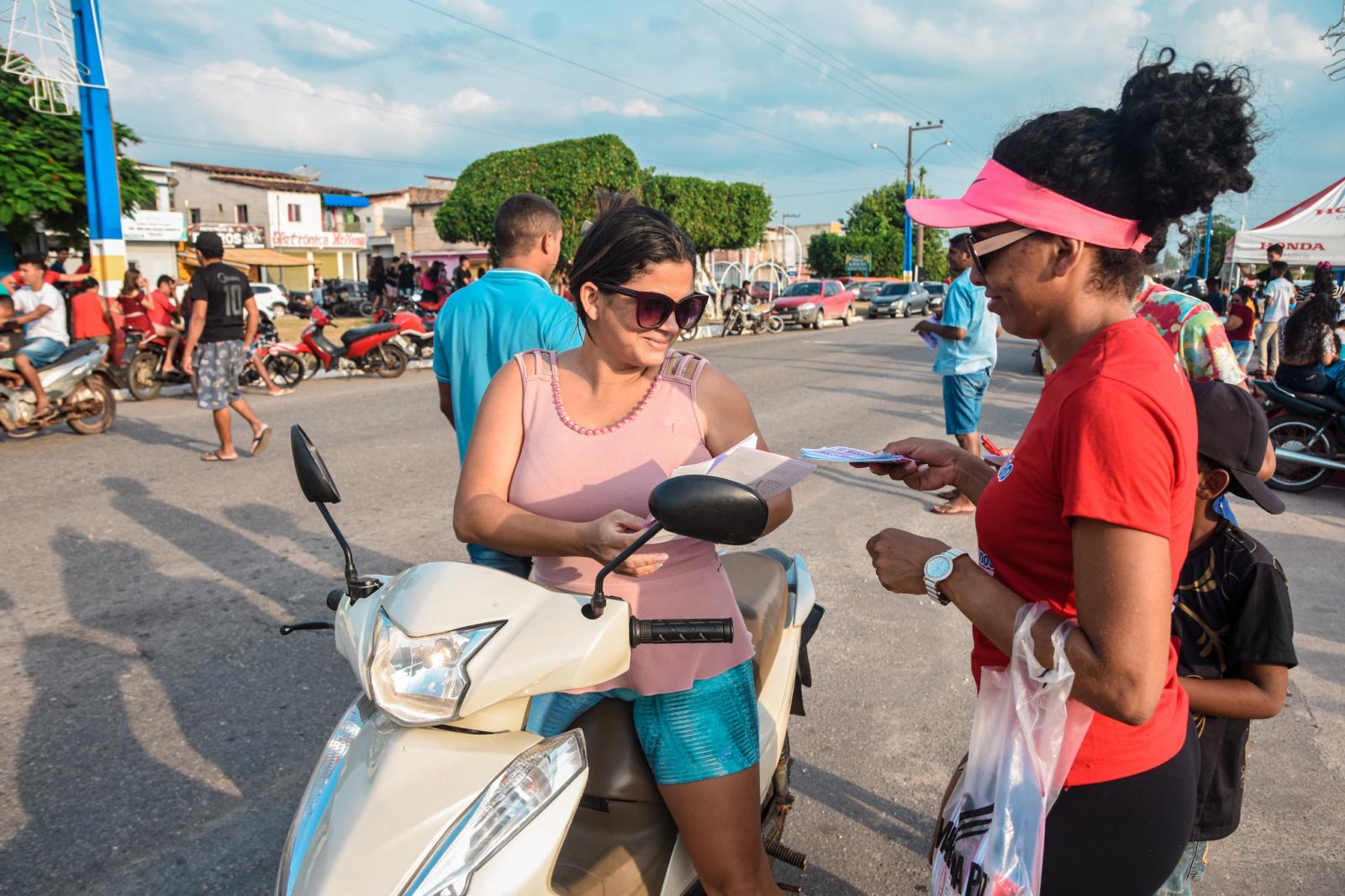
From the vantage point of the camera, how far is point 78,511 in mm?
6164

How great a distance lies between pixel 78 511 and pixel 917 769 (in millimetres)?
5708

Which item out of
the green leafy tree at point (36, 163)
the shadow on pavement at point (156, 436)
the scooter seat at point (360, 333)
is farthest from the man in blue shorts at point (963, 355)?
the green leafy tree at point (36, 163)

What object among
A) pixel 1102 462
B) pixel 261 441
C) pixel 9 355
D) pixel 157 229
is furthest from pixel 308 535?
pixel 157 229

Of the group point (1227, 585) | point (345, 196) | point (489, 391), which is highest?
point (345, 196)

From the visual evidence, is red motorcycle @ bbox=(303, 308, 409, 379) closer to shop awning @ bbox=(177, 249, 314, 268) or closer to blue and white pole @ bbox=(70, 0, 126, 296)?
blue and white pole @ bbox=(70, 0, 126, 296)

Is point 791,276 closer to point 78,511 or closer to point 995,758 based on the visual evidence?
point 78,511

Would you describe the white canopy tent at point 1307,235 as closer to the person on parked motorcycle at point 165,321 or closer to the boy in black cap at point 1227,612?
the boy in black cap at point 1227,612

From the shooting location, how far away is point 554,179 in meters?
28.5

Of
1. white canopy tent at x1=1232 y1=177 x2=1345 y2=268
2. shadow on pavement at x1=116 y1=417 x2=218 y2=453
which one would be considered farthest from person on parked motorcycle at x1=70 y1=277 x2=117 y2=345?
white canopy tent at x1=1232 y1=177 x2=1345 y2=268

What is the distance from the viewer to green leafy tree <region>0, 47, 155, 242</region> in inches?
518

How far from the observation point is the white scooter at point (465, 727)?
4.71 ft

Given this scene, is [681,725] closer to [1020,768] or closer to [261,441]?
[1020,768]

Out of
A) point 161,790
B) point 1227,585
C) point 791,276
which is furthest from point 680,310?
point 791,276

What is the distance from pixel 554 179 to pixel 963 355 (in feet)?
78.5
